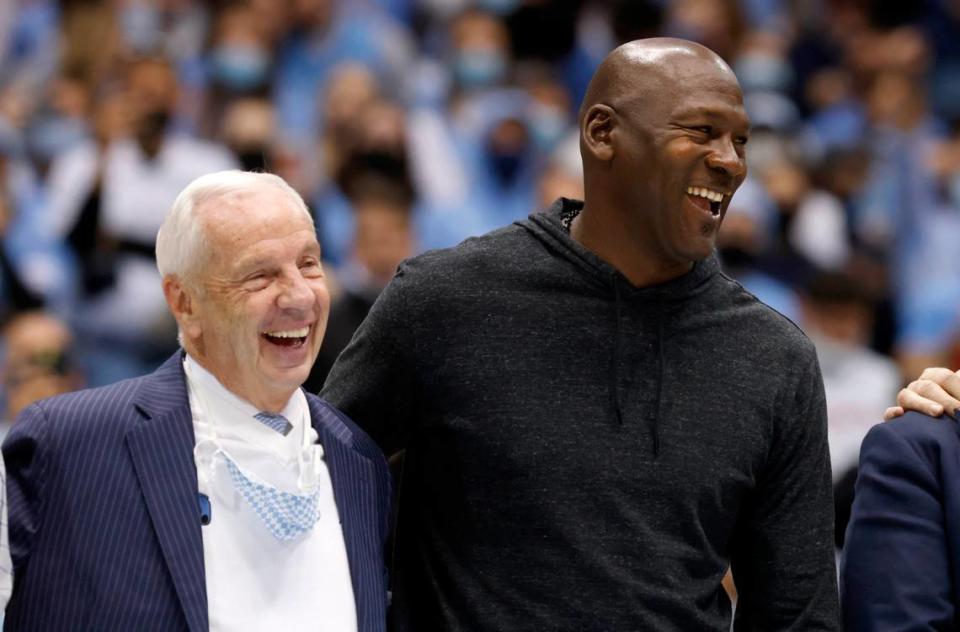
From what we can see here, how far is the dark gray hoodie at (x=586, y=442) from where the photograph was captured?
2561 mm

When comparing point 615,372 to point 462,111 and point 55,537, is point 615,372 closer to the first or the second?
point 55,537

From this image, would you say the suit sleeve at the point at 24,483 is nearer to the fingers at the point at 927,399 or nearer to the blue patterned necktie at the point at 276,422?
the blue patterned necktie at the point at 276,422

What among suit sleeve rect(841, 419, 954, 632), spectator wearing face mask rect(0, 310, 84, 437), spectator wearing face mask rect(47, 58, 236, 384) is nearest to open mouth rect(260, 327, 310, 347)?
suit sleeve rect(841, 419, 954, 632)

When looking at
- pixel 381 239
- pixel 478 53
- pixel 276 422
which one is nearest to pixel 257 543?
pixel 276 422

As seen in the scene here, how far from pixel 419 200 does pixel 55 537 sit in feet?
15.6

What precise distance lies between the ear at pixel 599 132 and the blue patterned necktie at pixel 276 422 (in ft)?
2.18

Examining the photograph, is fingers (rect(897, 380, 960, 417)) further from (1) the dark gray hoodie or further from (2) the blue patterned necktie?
(2) the blue patterned necktie

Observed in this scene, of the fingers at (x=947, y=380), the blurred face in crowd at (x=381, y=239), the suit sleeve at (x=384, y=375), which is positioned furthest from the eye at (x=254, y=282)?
the blurred face in crowd at (x=381, y=239)

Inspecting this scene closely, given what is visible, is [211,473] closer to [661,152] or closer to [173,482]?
[173,482]

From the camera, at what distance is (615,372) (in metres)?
2.64

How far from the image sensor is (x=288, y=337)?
8.09ft

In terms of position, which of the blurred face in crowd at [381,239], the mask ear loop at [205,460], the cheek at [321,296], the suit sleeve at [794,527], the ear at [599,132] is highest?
the ear at [599,132]

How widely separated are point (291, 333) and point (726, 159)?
732 millimetres

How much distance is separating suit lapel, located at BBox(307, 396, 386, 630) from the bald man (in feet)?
0.34
